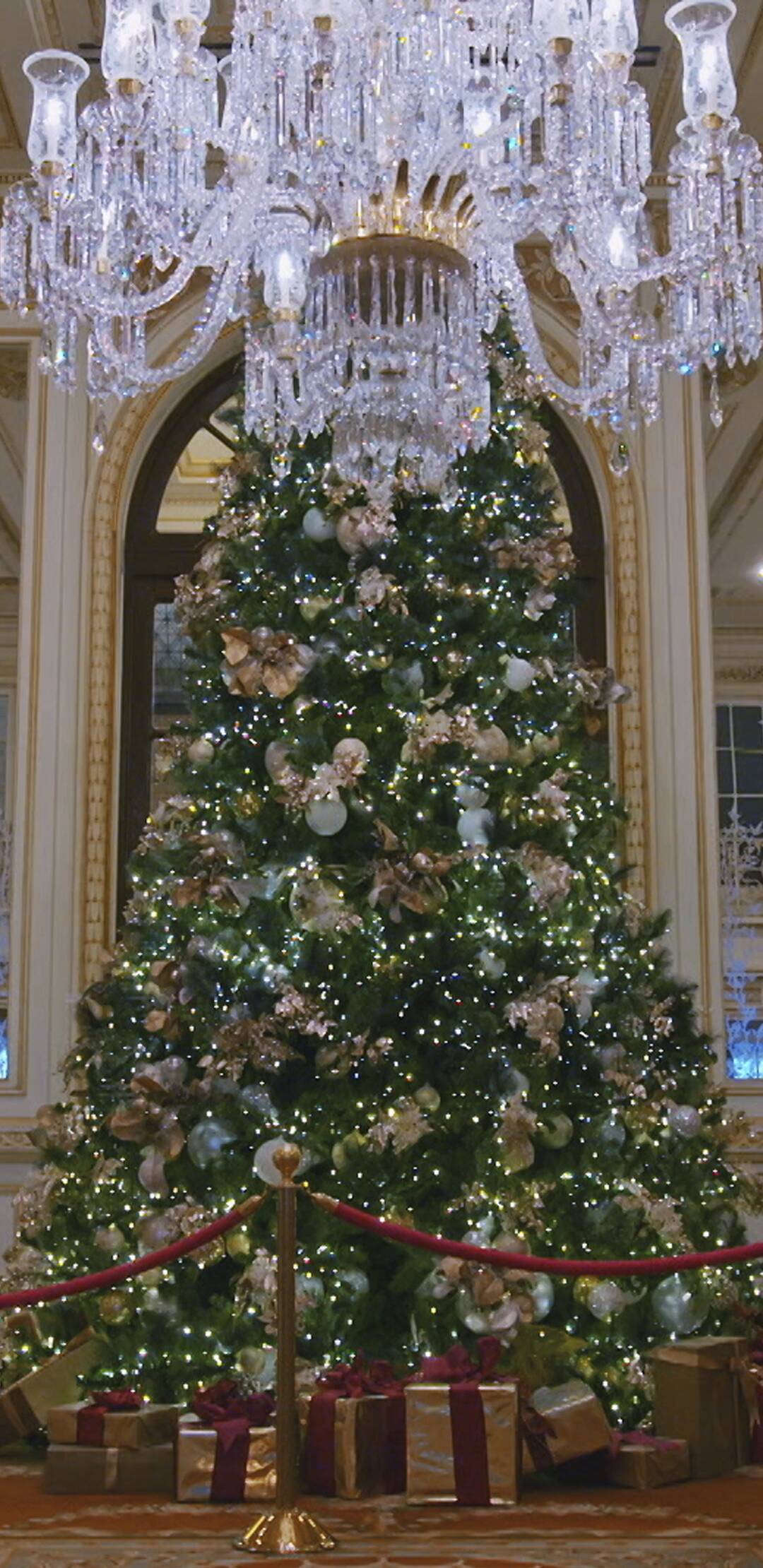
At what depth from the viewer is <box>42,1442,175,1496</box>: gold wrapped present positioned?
4332mm

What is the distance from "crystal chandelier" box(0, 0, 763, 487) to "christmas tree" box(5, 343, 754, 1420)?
64cm

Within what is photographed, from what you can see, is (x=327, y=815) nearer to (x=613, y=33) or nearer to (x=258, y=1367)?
(x=258, y=1367)

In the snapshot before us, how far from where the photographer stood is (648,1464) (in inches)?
171

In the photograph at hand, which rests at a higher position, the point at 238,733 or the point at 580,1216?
the point at 238,733

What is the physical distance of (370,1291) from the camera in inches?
193

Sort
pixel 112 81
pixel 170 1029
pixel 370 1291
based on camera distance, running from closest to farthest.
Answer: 1. pixel 112 81
2. pixel 370 1291
3. pixel 170 1029

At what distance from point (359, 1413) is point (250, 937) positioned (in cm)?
147

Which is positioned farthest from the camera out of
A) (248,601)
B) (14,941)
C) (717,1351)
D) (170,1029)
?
(14,941)

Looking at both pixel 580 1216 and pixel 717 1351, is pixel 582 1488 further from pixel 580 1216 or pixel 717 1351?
pixel 580 1216

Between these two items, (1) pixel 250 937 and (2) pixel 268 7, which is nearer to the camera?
(2) pixel 268 7

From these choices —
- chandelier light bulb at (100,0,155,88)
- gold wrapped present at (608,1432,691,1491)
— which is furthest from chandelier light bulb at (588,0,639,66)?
gold wrapped present at (608,1432,691,1491)

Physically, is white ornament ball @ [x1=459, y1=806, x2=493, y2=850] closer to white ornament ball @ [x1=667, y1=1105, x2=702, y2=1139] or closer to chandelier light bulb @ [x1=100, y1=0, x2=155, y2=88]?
white ornament ball @ [x1=667, y1=1105, x2=702, y2=1139]

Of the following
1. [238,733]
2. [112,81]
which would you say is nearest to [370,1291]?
[238,733]

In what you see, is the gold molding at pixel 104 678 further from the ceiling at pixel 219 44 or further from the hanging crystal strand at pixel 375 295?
the hanging crystal strand at pixel 375 295
